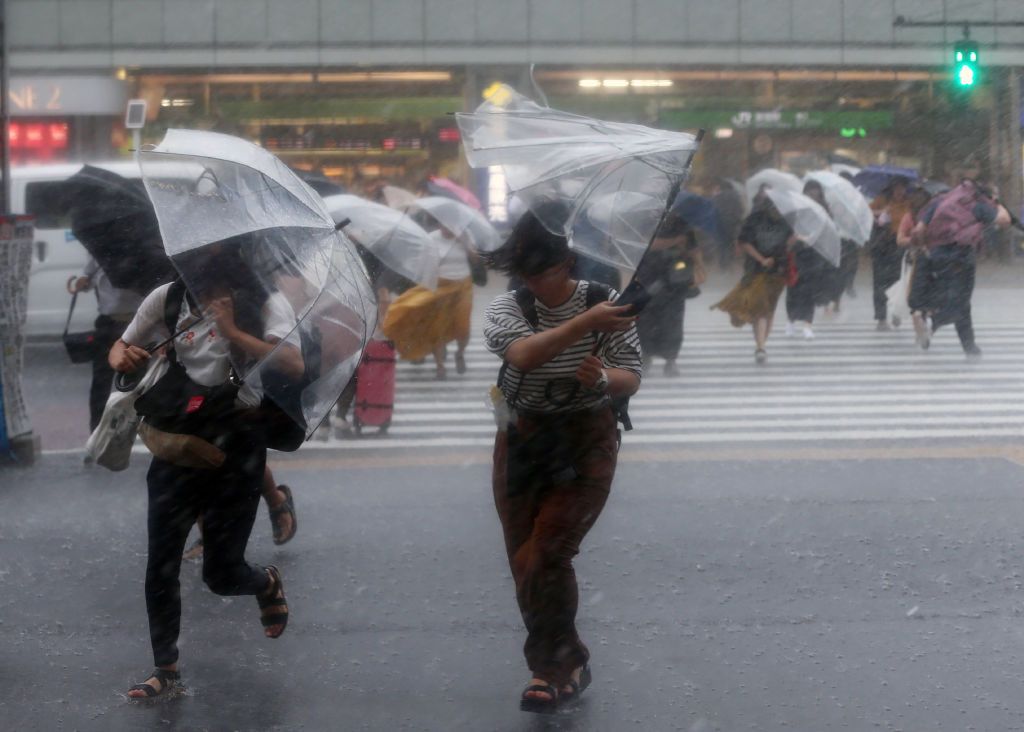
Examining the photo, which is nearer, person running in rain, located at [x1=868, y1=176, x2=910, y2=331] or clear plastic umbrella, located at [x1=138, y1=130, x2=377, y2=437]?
clear plastic umbrella, located at [x1=138, y1=130, x2=377, y2=437]

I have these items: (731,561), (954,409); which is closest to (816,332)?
(954,409)

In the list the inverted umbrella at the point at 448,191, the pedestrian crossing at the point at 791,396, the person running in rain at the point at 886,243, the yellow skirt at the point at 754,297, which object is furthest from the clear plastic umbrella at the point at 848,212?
the inverted umbrella at the point at 448,191

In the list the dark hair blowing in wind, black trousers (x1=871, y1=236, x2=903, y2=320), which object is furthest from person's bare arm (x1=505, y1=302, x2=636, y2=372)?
black trousers (x1=871, y1=236, x2=903, y2=320)

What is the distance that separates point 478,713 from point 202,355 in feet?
4.97

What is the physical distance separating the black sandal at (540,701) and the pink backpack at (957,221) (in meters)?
10.4

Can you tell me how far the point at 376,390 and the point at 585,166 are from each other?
6.01m

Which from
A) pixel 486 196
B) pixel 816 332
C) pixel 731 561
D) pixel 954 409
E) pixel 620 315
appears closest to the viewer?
pixel 620 315

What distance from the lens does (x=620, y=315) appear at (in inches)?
173

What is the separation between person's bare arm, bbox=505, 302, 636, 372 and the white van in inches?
448

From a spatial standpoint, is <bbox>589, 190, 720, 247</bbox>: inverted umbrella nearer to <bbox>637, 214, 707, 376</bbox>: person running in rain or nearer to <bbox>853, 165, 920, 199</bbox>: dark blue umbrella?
<bbox>637, 214, 707, 376</bbox>: person running in rain

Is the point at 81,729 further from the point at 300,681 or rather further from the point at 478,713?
the point at 478,713

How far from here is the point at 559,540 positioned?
471cm

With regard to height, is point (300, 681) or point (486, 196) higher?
point (486, 196)

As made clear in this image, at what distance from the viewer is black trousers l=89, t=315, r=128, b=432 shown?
8414mm
